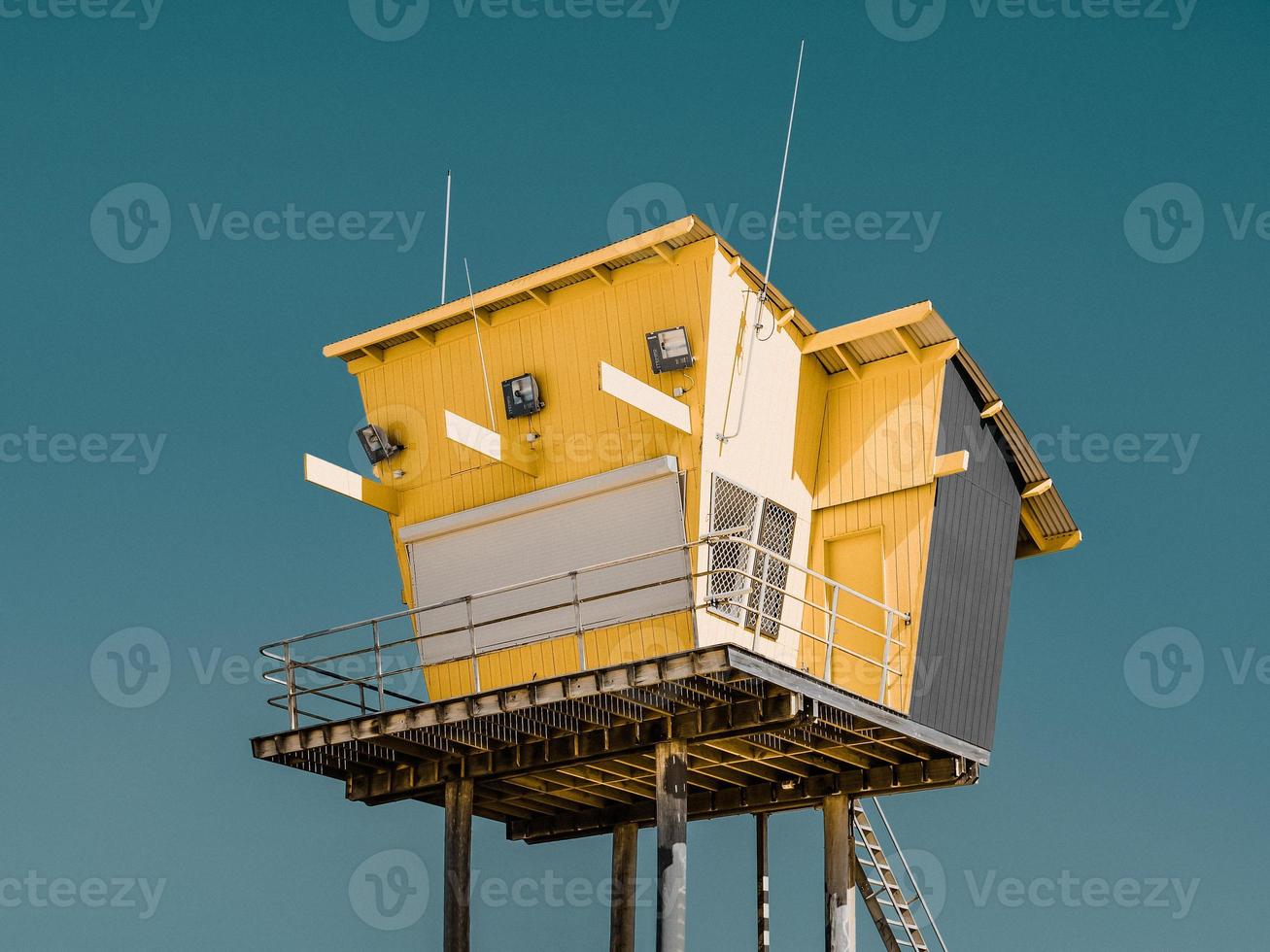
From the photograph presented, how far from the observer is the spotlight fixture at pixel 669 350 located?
24.0 meters

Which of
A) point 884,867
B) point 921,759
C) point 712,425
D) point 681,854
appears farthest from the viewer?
point 884,867

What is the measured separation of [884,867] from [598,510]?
7804mm

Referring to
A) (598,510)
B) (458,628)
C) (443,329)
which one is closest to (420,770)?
(458,628)

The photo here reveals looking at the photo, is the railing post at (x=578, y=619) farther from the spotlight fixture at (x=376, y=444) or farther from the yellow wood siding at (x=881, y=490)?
the spotlight fixture at (x=376, y=444)

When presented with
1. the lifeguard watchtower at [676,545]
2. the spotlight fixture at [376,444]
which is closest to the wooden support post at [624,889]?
the lifeguard watchtower at [676,545]

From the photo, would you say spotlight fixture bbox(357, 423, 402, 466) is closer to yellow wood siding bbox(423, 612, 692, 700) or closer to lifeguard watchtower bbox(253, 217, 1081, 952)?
lifeguard watchtower bbox(253, 217, 1081, 952)

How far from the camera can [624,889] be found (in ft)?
92.7

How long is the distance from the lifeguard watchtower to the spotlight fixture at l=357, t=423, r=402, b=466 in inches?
1.5

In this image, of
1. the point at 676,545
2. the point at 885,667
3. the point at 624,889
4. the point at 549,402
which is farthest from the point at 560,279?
the point at 624,889

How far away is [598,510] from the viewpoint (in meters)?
24.9

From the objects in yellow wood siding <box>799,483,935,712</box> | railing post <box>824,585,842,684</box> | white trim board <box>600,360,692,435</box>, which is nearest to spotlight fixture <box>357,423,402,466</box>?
white trim board <box>600,360,692,435</box>

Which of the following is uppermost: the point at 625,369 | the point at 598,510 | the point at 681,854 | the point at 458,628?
the point at 625,369

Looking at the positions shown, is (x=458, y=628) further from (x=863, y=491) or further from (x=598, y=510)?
(x=863, y=491)

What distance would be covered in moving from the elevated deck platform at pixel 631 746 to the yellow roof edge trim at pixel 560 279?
19.6 feet
